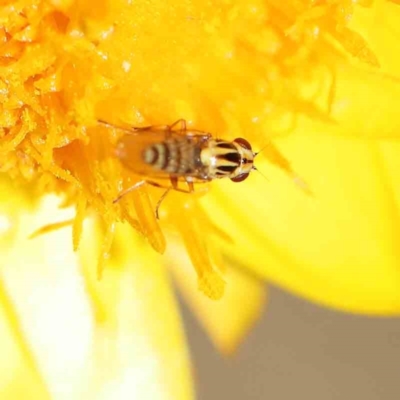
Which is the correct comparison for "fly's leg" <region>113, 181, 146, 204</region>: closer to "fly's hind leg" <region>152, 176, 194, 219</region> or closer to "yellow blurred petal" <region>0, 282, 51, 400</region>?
"fly's hind leg" <region>152, 176, 194, 219</region>

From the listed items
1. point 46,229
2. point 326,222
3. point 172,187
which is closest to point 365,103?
point 326,222

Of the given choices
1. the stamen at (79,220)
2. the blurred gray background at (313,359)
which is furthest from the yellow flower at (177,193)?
the blurred gray background at (313,359)

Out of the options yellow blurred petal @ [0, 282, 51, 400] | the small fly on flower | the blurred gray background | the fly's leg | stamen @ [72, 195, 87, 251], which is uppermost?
the small fly on flower

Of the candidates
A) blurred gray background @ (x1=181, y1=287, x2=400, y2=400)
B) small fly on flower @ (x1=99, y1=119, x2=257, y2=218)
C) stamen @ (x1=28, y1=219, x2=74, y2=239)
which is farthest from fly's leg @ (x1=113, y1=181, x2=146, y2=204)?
blurred gray background @ (x1=181, y1=287, x2=400, y2=400)

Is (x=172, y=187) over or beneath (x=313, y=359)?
over

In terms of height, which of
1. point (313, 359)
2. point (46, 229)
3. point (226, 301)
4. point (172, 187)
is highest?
point (172, 187)

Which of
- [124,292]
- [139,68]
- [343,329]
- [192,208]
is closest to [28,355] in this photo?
[124,292]

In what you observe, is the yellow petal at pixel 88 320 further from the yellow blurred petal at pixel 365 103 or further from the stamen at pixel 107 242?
the yellow blurred petal at pixel 365 103

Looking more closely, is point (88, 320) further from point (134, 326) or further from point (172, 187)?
point (172, 187)
